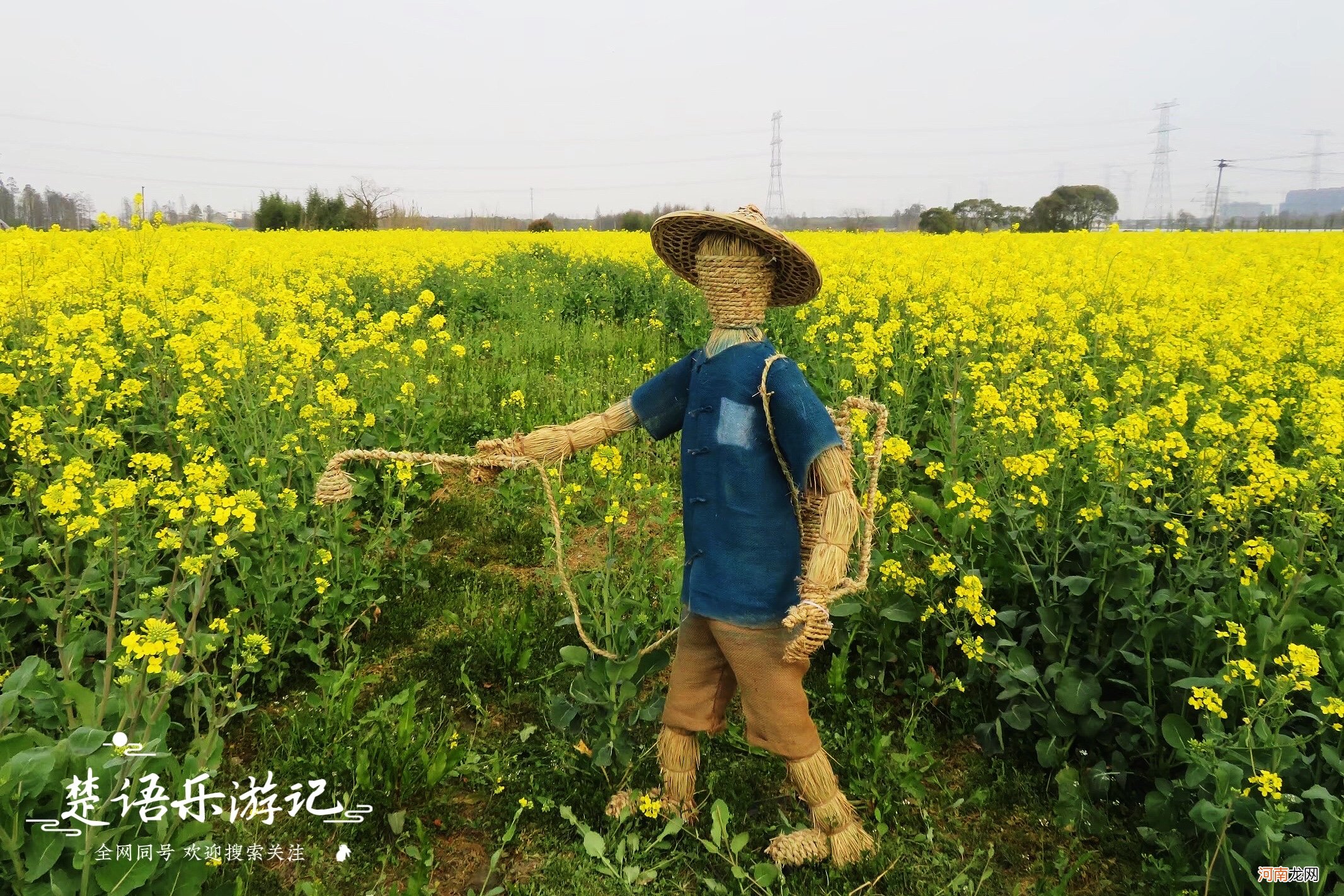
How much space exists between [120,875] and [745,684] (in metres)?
1.38

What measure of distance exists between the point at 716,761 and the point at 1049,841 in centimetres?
99

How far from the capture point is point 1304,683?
1.65 m

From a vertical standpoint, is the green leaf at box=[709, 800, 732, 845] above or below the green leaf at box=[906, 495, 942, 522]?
below

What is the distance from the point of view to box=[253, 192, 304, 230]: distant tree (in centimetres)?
3019

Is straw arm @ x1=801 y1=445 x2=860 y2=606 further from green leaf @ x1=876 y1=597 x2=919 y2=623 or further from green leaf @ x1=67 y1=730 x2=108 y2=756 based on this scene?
green leaf @ x1=67 y1=730 x2=108 y2=756

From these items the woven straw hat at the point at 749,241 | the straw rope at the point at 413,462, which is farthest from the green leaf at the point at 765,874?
the woven straw hat at the point at 749,241

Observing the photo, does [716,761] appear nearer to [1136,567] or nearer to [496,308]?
[1136,567]

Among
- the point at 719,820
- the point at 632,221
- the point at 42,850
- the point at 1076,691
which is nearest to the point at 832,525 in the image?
the point at 719,820

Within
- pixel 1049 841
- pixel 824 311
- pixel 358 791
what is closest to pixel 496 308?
pixel 824 311

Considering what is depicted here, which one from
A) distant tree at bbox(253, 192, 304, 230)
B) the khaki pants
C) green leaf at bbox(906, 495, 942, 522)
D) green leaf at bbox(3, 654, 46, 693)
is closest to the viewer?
green leaf at bbox(3, 654, 46, 693)

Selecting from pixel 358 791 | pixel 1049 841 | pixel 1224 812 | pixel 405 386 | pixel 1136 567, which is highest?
pixel 405 386

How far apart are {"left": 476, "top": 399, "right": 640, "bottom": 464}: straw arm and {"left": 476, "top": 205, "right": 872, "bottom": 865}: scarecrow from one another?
33mm

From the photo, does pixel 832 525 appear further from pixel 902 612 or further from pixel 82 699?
pixel 82 699

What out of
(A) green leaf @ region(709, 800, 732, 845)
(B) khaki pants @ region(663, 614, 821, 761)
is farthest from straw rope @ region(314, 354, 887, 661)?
(A) green leaf @ region(709, 800, 732, 845)
